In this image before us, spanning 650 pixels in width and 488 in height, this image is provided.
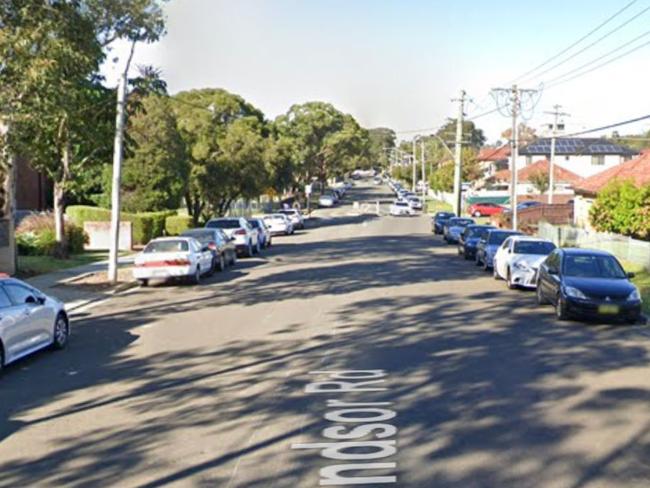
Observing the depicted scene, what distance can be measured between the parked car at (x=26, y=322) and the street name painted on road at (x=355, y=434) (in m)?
4.61

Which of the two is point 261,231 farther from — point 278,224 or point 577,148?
point 577,148

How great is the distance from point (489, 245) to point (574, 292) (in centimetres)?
1163

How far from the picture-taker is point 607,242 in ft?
99.0

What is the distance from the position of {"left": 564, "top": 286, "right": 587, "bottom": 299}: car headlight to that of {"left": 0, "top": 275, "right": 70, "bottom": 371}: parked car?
9840mm

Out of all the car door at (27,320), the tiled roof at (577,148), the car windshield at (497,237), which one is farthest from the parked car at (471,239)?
the tiled roof at (577,148)

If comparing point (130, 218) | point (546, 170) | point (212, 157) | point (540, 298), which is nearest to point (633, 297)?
point (540, 298)

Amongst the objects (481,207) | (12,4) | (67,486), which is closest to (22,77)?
(12,4)

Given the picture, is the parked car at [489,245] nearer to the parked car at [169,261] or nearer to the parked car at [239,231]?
the parked car at [239,231]

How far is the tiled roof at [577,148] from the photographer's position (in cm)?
9919

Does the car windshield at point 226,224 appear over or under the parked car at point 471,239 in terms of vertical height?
over

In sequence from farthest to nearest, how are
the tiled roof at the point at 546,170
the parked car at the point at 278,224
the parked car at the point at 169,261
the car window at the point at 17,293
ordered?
the tiled roof at the point at 546,170, the parked car at the point at 278,224, the parked car at the point at 169,261, the car window at the point at 17,293

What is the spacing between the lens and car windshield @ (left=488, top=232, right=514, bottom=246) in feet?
92.2

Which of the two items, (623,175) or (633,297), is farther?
(623,175)

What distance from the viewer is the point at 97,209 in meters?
38.0
